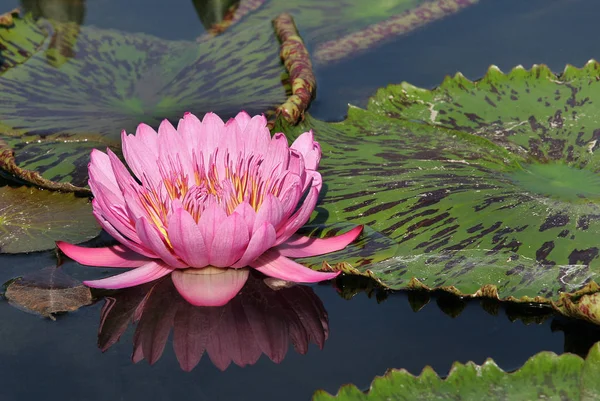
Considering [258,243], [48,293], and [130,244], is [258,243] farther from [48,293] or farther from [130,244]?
[48,293]

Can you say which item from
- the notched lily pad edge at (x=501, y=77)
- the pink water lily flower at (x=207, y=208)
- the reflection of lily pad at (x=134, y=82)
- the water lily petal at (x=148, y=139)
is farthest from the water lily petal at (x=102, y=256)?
the notched lily pad edge at (x=501, y=77)

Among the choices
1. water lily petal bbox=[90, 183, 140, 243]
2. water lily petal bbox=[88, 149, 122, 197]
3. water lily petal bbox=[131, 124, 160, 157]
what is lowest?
water lily petal bbox=[90, 183, 140, 243]

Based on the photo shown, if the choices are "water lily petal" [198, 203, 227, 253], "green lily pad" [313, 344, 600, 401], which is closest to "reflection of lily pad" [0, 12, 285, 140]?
"water lily petal" [198, 203, 227, 253]

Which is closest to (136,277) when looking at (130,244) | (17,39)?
(130,244)

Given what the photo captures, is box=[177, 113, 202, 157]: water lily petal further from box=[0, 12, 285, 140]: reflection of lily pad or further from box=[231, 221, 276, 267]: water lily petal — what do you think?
box=[0, 12, 285, 140]: reflection of lily pad

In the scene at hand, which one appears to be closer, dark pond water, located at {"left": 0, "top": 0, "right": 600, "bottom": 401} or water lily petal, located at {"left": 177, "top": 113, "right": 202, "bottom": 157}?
dark pond water, located at {"left": 0, "top": 0, "right": 600, "bottom": 401}

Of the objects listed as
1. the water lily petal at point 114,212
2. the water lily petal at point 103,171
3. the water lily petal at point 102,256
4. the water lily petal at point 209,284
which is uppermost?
the water lily petal at point 103,171

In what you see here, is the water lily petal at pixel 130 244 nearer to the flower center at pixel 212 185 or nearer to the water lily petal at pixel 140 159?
the flower center at pixel 212 185
